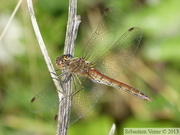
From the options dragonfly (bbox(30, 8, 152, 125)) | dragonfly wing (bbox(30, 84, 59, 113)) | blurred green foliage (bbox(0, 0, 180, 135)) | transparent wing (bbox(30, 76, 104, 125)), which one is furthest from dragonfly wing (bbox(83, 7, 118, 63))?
blurred green foliage (bbox(0, 0, 180, 135))

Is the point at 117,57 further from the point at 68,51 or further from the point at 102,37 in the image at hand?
the point at 68,51

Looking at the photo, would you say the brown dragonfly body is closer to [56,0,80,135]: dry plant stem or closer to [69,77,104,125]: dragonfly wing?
[69,77,104,125]: dragonfly wing

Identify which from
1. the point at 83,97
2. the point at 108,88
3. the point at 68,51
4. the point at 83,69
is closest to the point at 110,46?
the point at 83,69

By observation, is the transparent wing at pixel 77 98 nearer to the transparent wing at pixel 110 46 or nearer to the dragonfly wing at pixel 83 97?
the dragonfly wing at pixel 83 97

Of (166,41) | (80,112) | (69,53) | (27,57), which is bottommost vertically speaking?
(80,112)

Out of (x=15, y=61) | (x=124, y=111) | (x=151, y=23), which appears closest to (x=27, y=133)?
(x=15, y=61)

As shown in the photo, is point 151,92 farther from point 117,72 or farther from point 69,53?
point 69,53

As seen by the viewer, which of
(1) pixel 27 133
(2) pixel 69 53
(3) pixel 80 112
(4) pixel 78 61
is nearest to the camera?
(2) pixel 69 53
